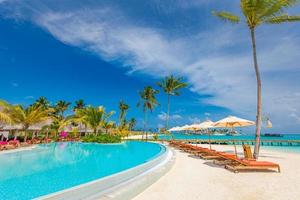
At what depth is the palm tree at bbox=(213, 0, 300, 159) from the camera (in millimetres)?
12157

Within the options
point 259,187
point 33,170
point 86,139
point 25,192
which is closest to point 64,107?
point 86,139

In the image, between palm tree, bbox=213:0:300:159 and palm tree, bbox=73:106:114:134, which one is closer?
palm tree, bbox=213:0:300:159

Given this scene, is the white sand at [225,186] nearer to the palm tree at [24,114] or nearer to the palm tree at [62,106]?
the palm tree at [24,114]

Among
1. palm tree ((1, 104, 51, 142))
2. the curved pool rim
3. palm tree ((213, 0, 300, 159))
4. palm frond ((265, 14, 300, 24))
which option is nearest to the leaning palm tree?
palm tree ((1, 104, 51, 142))

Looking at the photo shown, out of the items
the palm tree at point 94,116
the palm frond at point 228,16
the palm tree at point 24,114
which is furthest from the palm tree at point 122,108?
the palm frond at point 228,16

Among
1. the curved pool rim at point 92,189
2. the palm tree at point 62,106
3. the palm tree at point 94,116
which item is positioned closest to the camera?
the curved pool rim at point 92,189

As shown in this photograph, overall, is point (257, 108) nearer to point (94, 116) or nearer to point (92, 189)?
point (92, 189)

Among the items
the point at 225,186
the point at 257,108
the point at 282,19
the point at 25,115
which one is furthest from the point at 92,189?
the point at 25,115

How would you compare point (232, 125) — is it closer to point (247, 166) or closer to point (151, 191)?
point (247, 166)

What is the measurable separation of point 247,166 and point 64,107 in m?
55.5

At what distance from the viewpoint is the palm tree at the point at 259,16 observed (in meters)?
12.2

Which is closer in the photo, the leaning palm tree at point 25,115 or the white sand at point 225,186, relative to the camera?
the white sand at point 225,186

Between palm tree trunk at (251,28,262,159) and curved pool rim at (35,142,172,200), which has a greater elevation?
palm tree trunk at (251,28,262,159)

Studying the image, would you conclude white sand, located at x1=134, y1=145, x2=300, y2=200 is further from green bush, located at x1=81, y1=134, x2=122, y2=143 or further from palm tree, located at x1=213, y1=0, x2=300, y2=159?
green bush, located at x1=81, y1=134, x2=122, y2=143
